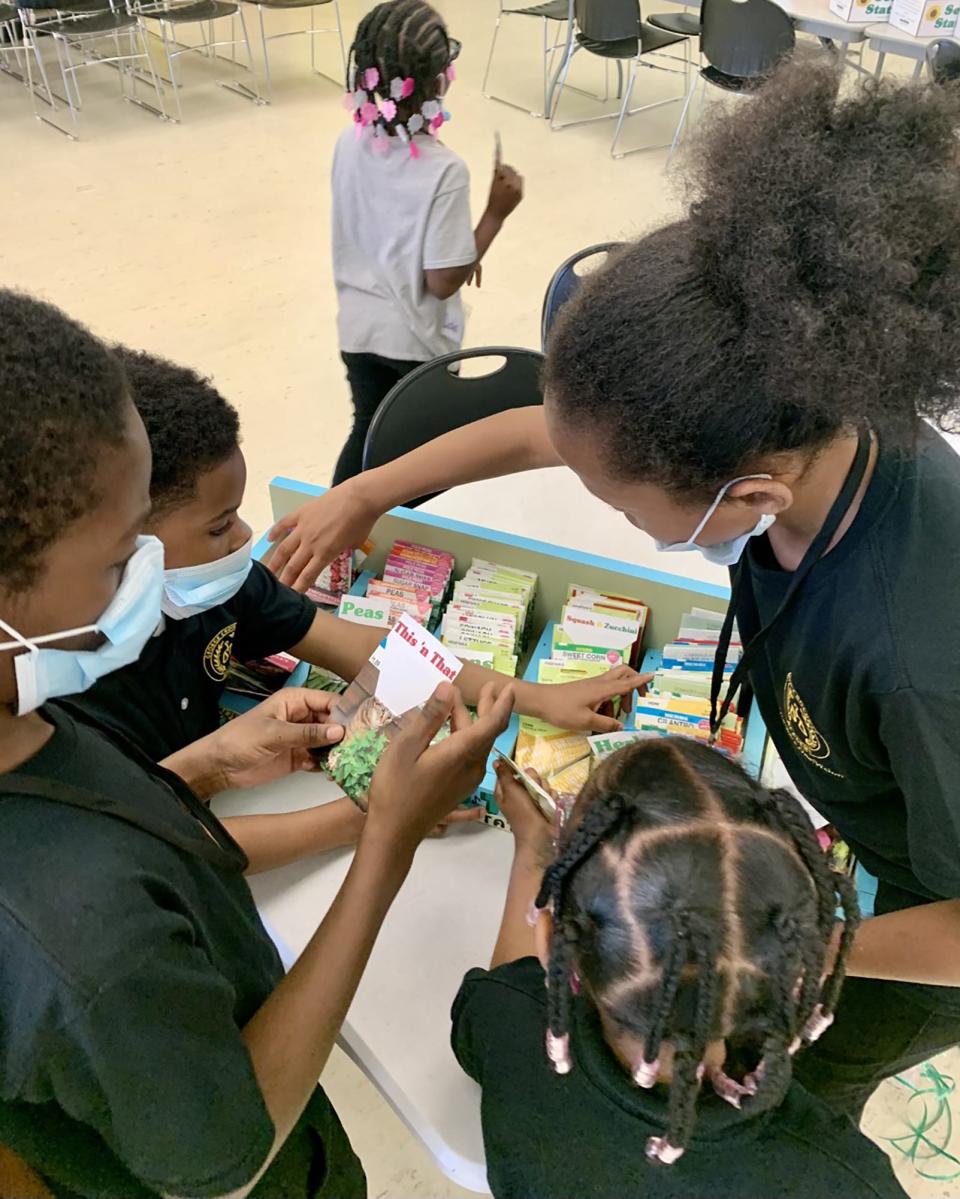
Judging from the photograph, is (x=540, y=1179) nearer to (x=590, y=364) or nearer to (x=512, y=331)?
(x=590, y=364)

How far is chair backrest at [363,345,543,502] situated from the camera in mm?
1932

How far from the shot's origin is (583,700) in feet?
4.55

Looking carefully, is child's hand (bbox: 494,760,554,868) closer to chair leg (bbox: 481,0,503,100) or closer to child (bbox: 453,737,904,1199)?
child (bbox: 453,737,904,1199)

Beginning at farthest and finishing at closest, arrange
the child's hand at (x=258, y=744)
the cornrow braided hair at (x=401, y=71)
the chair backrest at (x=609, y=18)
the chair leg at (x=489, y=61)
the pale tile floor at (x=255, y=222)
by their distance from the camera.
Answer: the chair leg at (x=489, y=61) → the chair backrest at (x=609, y=18) → the pale tile floor at (x=255, y=222) → the cornrow braided hair at (x=401, y=71) → the child's hand at (x=258, y=744)

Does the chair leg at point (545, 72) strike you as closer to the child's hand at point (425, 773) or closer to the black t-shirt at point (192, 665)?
the black t-shirt at point (192, 665)

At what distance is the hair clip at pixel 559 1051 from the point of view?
88cm

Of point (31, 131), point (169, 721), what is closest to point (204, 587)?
point (169, 721)

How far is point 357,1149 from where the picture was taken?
66.1 inches

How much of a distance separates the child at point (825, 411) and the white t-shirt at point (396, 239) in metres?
1.47

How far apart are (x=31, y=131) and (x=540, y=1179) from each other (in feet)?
21.9

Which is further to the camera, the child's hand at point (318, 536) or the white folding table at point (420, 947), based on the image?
the child's hand at point (318, 536)

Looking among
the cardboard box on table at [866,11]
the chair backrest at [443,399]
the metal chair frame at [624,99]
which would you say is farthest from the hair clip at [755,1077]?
the metal chair frame at [624,99]

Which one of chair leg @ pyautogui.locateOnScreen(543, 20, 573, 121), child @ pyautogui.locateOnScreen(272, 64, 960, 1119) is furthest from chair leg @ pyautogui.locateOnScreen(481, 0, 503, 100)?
child @ pyautogui.locateOnScreen(272, 64, 960, 1119)

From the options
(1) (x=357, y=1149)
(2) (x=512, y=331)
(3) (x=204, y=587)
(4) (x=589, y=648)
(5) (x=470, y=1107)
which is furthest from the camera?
(2) (x=512, y=331)
